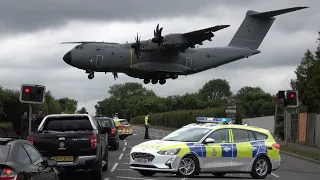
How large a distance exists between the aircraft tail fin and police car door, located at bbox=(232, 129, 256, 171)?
95.8ft

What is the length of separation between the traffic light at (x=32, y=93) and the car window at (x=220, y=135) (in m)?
7.59

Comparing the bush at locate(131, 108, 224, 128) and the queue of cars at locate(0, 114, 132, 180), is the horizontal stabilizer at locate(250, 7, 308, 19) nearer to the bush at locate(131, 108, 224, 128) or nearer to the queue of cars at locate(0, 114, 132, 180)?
the bush at locate(131, 108, 224, 128)

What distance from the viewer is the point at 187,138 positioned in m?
16.1

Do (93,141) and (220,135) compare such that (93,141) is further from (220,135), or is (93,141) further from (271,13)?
(271,13)

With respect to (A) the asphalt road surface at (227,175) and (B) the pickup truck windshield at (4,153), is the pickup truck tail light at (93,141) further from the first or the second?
(B) the pickup truck windshield at (4,153)

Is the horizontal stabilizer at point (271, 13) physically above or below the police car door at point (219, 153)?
above

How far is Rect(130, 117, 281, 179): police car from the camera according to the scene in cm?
1512

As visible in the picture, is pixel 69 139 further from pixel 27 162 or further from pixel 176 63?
pixel 176 63

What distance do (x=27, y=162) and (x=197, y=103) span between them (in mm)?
114234

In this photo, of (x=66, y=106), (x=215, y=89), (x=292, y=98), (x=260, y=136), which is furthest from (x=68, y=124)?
(x=215, y=89)

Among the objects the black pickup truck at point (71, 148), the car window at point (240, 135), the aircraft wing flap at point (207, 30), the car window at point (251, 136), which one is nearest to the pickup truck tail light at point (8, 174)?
the black pickup truck at point (71, 148)

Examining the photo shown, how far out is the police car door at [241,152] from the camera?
52.9 ft

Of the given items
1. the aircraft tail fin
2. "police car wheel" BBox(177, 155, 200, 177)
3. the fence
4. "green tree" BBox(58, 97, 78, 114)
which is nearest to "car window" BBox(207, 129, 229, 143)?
"police car wheel" BBox(177, 155, 200, 177)

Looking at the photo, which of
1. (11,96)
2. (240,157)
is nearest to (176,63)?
(11,96)
